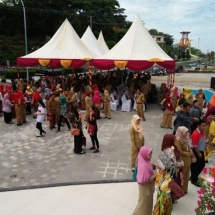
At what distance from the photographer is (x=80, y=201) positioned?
5070 millimetres

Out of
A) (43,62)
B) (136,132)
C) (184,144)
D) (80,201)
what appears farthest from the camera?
(43,62)

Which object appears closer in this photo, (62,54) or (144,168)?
(144,168)

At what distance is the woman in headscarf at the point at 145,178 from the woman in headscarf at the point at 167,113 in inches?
244

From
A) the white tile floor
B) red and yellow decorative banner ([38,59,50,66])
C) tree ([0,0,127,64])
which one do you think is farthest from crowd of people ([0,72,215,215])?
tree ([0,0,127,64])

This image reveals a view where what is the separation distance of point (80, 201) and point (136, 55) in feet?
31.6

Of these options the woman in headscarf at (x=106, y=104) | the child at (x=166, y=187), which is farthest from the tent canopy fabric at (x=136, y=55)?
the child at (x=166, y=187)

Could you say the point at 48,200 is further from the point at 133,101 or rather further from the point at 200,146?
the point at 133,101

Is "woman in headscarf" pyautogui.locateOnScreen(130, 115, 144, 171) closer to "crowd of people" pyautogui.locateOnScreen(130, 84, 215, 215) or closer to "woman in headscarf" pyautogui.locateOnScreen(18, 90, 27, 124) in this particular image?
"crowd of people" pyautogui.locateOnScreen(130, 84, 215, 215)

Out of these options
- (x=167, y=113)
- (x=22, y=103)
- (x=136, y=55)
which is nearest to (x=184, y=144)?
(x=167, y=113)

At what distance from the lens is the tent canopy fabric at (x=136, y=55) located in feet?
42.3

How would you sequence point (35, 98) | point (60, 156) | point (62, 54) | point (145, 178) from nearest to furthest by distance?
point (145, 178) < point (60, 156) < point (35, 98) < point (62, 54)

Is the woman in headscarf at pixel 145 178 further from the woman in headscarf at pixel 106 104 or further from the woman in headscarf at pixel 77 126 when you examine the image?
the woman in headscarf at pixel 106 104

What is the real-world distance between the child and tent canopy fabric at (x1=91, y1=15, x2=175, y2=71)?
9380mm

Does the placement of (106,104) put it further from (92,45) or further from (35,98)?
(92,45)
